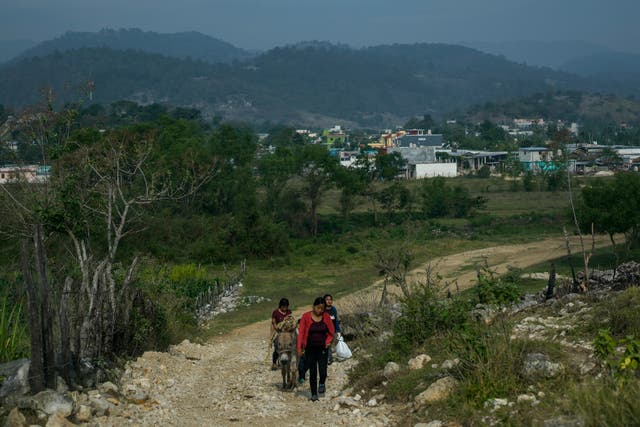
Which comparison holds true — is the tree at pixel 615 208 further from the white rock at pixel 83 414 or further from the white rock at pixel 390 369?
the white rock at pixel 83 414

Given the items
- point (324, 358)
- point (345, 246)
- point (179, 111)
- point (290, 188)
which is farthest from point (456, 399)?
point (179, 111)

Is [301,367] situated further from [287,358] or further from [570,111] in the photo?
[570,111]

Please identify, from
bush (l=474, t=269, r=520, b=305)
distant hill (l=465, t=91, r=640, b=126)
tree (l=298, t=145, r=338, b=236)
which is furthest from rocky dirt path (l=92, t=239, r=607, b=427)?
distant hill (l=465, t=91, r=640, b=126)

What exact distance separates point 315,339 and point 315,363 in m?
→ 0.29

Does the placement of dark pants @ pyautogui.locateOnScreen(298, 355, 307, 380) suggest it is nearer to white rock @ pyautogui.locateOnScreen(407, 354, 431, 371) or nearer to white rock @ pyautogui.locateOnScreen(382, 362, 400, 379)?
white rock @ pyautogui.locateOnScreen(382, 362, 400, 379)

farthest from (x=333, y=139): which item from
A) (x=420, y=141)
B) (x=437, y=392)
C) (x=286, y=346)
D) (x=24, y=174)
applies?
(x=437, y=392)

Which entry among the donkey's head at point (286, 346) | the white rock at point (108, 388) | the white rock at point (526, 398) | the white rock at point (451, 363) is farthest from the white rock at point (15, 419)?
the white rock at point (526, 398)

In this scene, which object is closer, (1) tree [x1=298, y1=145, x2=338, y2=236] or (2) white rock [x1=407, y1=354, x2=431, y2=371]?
(2) white rock [x1=407, y1=354, x2=431, y2=371]

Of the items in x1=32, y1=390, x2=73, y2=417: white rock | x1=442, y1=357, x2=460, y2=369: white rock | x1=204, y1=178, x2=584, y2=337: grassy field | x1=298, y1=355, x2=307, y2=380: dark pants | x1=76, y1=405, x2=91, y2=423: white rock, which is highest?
x1=442, y1=357, x2=460, y2=369: white rock

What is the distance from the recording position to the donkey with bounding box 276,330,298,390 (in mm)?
10320

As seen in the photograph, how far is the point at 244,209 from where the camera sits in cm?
3862

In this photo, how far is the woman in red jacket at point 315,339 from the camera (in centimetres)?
964

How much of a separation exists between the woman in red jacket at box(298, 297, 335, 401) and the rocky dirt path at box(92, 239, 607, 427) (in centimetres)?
32

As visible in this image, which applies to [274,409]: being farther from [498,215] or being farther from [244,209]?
[498,215]
